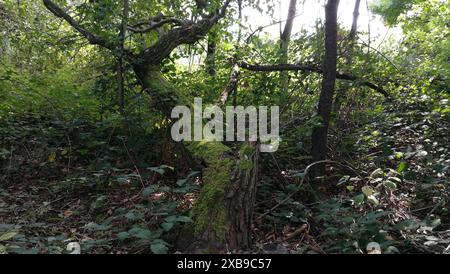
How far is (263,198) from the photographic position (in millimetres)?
3711

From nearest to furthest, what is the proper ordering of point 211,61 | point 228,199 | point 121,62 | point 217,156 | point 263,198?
point 228,199 < point 217,156 < point 263,198 < point 121,62 < point 211,61

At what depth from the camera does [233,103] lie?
5555mm

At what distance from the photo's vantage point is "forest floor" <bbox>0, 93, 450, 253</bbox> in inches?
105

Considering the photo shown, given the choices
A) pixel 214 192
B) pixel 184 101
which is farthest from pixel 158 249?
pixel 184 101

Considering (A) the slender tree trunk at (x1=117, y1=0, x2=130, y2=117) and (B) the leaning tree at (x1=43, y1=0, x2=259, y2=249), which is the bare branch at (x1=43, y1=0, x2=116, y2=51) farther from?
(A) the slender tree trunk at (x1=117, y1=0, x2=130, y2=117)

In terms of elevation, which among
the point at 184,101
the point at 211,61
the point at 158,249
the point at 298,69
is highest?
the point at 211,61

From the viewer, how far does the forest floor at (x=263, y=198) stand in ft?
8.75

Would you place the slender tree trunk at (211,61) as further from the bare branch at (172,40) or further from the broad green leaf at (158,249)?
the broad green leaf at (158,249)

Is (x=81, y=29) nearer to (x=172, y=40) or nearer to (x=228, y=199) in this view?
(x=172, y=40)

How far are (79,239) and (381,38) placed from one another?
4.99 metres

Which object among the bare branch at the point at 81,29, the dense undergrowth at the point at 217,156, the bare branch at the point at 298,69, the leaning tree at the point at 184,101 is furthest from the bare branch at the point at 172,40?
the bare branch at the point at 298,69

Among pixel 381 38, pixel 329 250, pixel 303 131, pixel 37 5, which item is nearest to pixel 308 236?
pixel 329 250

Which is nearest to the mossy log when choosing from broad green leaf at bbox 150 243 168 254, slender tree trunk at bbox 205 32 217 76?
broad green leaf at bbox 150 243 168 254

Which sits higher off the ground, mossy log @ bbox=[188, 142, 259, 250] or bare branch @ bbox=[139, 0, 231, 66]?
bare branch @ bbox=[139, 0, 231, 66]
